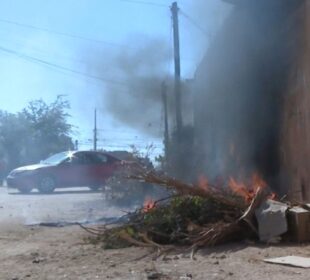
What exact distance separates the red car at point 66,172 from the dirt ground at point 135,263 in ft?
37.2

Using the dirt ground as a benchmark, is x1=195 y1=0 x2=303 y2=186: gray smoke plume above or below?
above

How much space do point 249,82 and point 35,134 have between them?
3882cm

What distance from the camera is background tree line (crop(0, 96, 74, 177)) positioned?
163 feet

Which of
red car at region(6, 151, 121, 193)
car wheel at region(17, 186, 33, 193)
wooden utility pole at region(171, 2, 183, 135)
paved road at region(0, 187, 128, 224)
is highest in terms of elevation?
wooden utility pole at region(171, 2, 183, 135)

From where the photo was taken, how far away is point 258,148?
12359mm

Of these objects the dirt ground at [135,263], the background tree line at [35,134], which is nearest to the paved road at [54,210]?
the dirt ground at [135,263]

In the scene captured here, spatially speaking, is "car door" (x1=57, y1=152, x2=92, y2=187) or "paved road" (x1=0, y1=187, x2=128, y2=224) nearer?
"paved road" (x1=0, y1=187, x2=128, y2=224)

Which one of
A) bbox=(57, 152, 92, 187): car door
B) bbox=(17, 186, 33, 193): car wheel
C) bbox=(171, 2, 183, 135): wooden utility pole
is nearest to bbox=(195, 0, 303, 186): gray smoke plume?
bbox=(57, 152, 92, 187): car door

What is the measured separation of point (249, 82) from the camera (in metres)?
13.2

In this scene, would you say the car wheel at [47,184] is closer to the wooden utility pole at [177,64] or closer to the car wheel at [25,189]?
the car wheel at [25,189]

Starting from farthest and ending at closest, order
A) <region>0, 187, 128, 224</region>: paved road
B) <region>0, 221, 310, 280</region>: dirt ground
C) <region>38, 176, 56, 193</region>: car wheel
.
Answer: <region>38, 176, 56, 193</region>: car wheel → <region>0, 187, 128, 224</region>: paved road → <region>0, 221, 310, 280</region>: dirt ground

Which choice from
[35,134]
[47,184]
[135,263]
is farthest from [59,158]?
[35,134]

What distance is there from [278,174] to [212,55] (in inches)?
235

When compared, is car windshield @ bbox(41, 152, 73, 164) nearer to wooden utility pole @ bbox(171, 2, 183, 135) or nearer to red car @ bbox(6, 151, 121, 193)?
red car @ bbox(6, 151, 121, 193)
